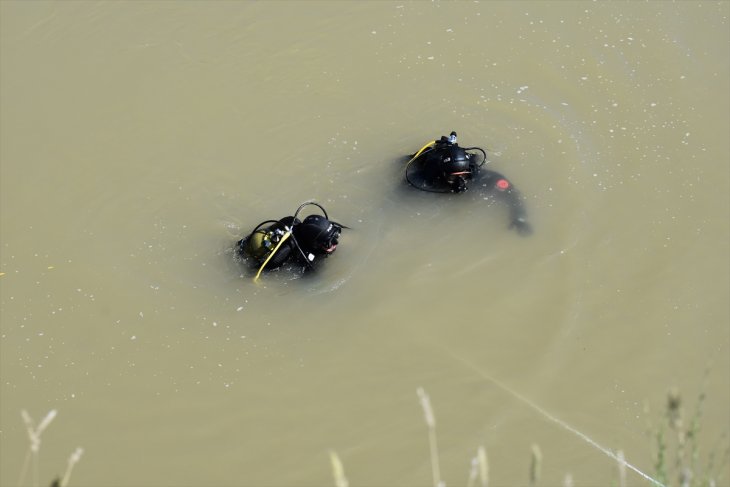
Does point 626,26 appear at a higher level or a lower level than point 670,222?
higher

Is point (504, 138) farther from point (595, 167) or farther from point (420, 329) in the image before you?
point (420, 329)

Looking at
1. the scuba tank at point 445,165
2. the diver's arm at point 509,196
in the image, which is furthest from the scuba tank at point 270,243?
the diver's arm at point 509,196

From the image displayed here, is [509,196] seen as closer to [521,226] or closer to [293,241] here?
[521,226]

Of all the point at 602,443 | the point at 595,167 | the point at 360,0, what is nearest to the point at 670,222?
the point at 595,167

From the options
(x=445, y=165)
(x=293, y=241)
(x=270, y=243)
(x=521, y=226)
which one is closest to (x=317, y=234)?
(x=293, y=241)

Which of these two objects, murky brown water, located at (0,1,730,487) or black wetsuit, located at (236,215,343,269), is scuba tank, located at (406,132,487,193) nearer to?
murky brown water, located at (0,1,730,487)

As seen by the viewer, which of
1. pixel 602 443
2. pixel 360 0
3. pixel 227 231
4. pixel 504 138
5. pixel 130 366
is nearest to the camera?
pixel 602 443
